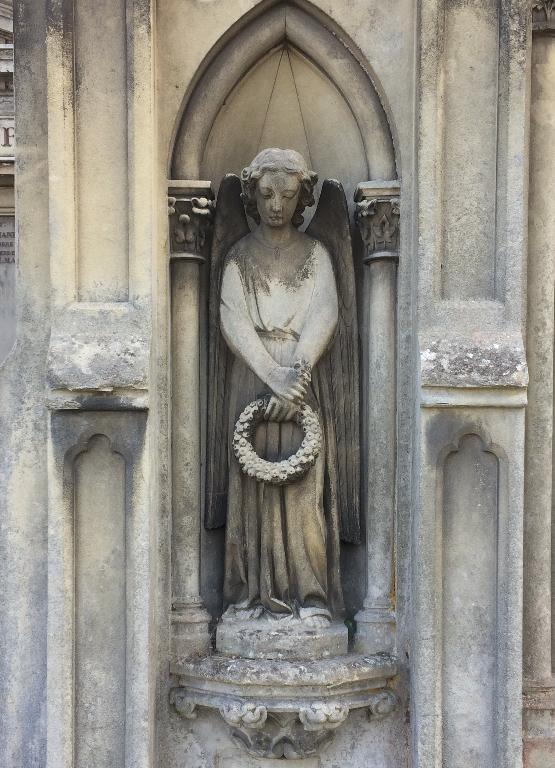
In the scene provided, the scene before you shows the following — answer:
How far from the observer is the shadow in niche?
19.0ft

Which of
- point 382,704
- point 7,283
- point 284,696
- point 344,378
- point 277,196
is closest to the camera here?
point 284,696

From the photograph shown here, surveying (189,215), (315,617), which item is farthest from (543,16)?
(315,617)

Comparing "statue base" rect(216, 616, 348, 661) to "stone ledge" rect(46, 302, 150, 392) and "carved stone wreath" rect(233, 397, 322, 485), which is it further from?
"stone ledge" rect(46, 302, 150, 392)

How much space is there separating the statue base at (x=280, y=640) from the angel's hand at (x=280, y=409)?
1113 millimetres

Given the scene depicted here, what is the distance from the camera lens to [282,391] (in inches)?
223

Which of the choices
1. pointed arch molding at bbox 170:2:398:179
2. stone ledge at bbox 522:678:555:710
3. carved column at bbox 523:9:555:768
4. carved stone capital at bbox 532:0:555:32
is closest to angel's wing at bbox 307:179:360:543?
pointed arch molding at bbox 170:2:398:179

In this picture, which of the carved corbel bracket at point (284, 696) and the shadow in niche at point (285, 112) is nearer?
the carved corbel bracket at point (284, 696)

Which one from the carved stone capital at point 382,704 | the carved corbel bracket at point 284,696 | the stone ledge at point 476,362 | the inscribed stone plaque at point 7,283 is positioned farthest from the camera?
the inscribed stone plaque at point 7,283

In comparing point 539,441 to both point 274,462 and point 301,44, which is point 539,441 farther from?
point 301,44

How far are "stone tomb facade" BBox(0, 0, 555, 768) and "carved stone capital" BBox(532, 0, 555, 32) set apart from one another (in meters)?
0.03

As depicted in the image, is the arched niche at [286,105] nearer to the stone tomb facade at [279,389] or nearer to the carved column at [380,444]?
the stone tomb facade at [279,389]

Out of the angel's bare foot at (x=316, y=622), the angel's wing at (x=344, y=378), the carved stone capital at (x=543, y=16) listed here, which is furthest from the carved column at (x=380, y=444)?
the carved stone capital at (x=543, y=16)

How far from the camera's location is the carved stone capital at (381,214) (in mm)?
5734

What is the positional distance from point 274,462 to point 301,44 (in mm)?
2314
